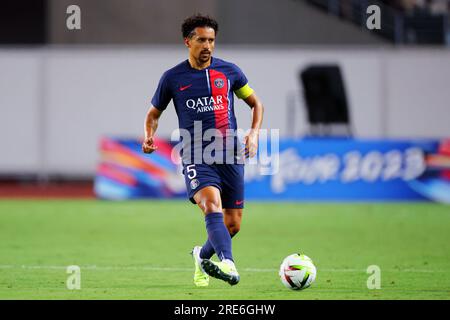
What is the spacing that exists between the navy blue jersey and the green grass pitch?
1.44 m

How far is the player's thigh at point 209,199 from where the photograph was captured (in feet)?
27.2

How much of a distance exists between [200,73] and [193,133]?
53 cm

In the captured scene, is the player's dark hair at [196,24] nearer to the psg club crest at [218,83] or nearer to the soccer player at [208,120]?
the soccer player at [208,120]

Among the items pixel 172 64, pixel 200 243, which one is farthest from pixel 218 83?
pixel 172 64

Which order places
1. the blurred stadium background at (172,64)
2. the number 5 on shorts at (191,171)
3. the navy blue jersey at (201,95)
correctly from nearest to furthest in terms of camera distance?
the number 5 on shorts at (191,171) → the navy blue jersey at (201,95) → the blurred stadium background at (172,64)

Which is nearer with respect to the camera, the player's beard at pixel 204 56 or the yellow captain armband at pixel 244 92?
the player's beard at pixel 204 56

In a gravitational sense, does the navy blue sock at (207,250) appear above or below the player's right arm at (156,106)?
below

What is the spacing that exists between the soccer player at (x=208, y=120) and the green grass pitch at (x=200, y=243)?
2.15 ft

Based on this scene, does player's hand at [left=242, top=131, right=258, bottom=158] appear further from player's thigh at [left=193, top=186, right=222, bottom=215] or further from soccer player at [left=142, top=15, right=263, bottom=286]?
player's thigh at [left=193, top=186, right=222, bottom=215]

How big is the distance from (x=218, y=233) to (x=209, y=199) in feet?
0.99

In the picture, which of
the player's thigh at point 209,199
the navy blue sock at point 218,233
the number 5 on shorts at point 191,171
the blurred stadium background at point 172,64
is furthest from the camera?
the blurred stadium background at point 172,64

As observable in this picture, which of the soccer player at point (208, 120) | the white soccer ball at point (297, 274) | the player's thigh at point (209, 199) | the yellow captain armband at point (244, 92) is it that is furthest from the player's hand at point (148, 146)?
the white soccer ball at point (297, 274)

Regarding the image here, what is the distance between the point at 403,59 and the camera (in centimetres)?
2294

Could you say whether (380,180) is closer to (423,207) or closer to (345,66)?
(423,207)
